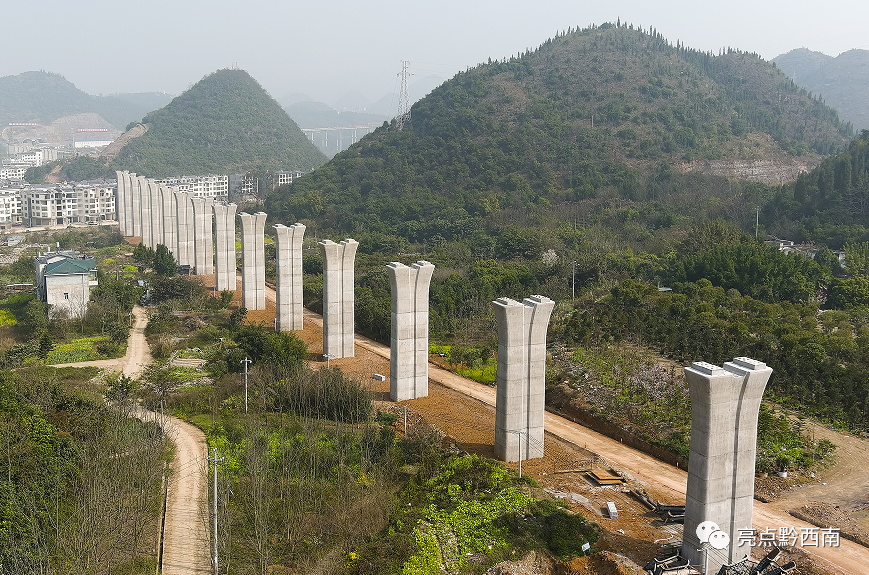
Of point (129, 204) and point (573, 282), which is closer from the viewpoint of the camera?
point (573, 282)

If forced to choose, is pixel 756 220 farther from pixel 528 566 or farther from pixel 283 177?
pixel 283 177

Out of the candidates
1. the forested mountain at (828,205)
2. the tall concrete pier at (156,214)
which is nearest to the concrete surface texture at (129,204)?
the tall concrete pier at (156,214)

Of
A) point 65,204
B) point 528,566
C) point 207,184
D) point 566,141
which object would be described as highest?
point 566,141

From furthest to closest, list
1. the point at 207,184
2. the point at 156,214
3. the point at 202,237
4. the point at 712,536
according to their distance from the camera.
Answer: the point at 207,184
the point at 156,214
the point at 202,237
the point at 712,536

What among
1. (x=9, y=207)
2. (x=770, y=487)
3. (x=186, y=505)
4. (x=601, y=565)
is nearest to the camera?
(x=601, y=565)

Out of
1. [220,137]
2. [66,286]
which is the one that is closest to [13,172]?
[220,137]

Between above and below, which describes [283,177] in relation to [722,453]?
above

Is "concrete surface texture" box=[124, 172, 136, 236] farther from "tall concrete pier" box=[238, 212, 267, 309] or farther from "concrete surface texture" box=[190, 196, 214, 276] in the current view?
"tall concrete pier" box=[238, 212, 267, 309]

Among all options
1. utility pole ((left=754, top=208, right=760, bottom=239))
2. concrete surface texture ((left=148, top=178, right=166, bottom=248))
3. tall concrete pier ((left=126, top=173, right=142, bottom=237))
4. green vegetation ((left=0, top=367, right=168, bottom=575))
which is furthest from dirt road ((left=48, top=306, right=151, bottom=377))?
utility pole ((left=754, top=208, right=760, bottom=239))
